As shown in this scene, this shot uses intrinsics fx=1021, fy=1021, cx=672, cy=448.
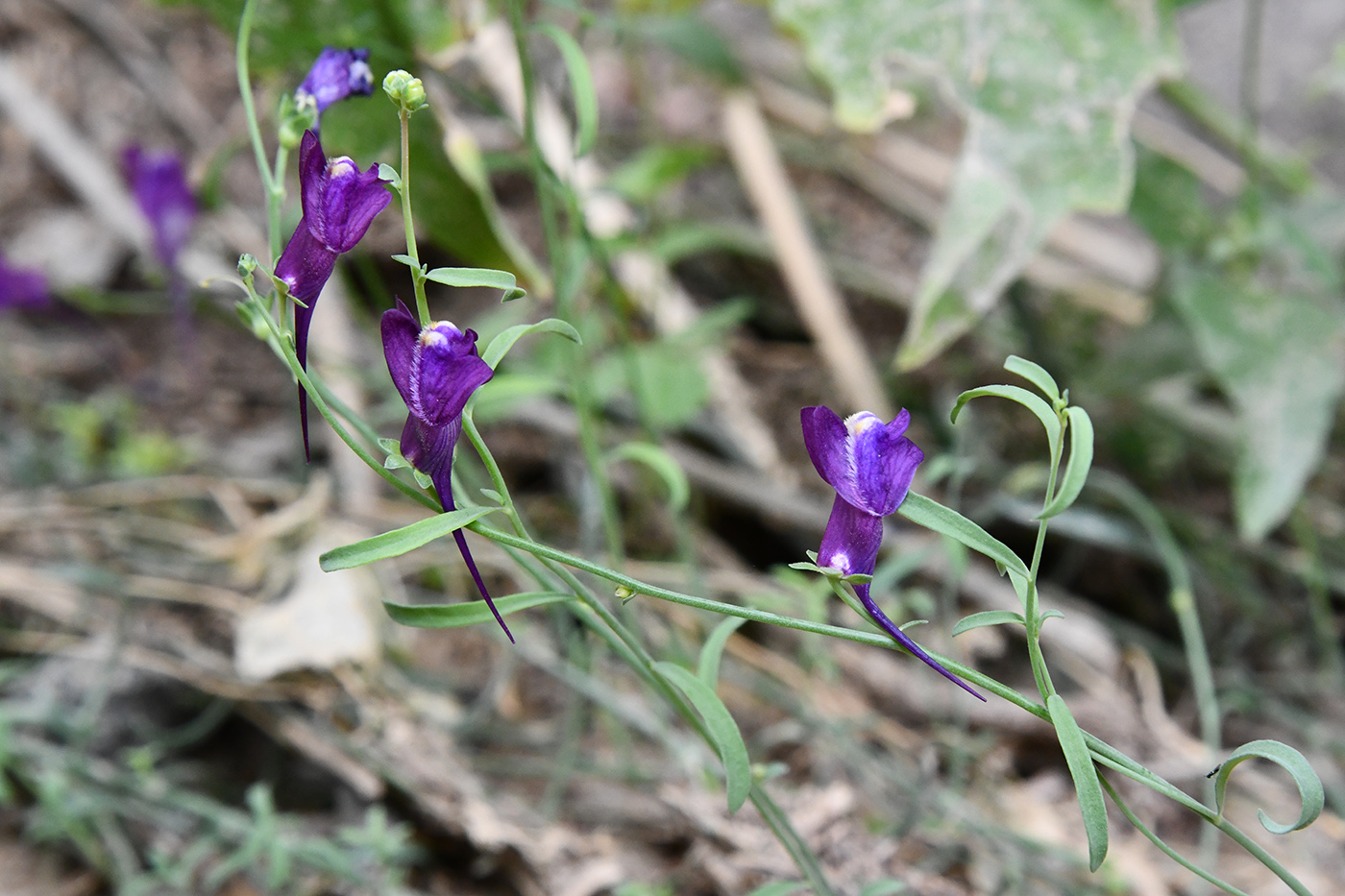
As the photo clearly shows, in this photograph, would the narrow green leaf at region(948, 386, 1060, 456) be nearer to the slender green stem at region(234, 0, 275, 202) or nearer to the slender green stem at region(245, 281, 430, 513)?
the slender green stem at region(245, 281, 430, 513)

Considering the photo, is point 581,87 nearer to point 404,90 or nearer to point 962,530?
point 404,90

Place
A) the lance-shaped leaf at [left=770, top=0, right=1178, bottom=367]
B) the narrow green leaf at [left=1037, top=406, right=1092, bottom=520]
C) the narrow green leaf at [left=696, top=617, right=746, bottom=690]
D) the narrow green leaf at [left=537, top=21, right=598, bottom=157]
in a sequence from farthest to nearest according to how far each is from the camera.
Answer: the lance-shaped leaf at [left=770, top=0, right=1178, bottom=367] < the narrow green leaf at [left=537, top=21, right=598, bottom=157] < the narrow green leaf at [left=696, top=617, right=746, bottom=690] < the narrow green leaf at [left=1037, top=406, right=1092, bottom=520]

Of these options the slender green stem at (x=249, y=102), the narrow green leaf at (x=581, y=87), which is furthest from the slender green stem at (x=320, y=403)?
the narrow green leaf at (x=581, y=87)

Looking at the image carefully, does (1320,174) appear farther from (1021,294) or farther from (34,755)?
(34,755)

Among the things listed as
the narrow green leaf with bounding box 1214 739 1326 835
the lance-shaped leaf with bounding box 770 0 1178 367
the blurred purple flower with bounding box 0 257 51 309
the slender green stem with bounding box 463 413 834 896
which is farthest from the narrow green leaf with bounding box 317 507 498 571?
the blurred purple flower with bounding box 0 257 51 309

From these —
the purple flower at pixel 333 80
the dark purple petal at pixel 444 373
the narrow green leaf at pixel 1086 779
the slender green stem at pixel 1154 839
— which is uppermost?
the purple flower at pixel 333 80

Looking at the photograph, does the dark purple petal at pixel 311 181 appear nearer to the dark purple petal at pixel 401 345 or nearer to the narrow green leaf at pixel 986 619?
the dark purple petal at pixel 401 345

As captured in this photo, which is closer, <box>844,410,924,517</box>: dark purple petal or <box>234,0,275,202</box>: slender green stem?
<box>844,410,924,517</box>: dark purple petal
